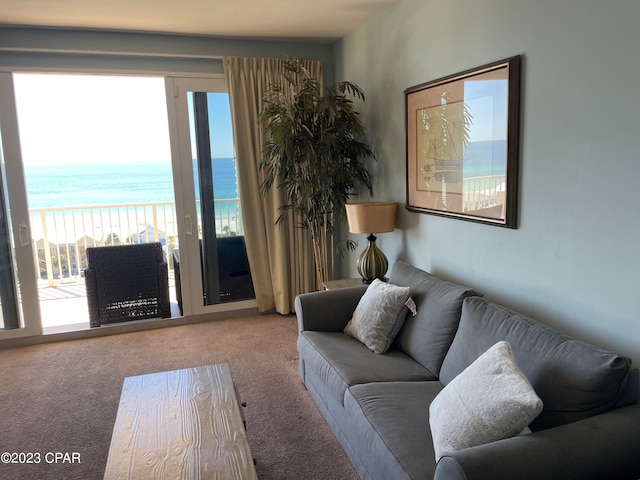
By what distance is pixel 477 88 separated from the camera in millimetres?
2527

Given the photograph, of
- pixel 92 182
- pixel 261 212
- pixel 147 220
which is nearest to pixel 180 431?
pixel 261 212

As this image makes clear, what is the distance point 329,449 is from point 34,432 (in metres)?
1.70

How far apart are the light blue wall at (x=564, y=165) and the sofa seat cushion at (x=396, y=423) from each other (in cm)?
74

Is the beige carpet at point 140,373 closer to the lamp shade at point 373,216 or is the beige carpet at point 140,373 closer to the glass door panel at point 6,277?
the glass door panel at point 6,277

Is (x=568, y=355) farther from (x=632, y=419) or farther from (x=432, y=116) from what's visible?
(x=432, y=116)

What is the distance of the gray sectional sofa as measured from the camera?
138 cm

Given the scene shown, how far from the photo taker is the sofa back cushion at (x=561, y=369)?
60.5 inches

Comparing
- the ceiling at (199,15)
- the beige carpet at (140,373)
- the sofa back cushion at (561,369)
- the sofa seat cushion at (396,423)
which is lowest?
the beige carpet at (140,373)

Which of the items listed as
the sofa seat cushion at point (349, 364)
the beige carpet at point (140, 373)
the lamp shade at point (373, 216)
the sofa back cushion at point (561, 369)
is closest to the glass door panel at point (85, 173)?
the beige carpet at point (140, 373)

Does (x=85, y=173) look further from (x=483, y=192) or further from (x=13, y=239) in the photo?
(x=483, y=192)

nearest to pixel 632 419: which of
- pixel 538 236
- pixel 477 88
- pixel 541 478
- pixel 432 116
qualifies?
pixel 541 478

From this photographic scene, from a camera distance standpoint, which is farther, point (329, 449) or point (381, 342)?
point (381, 342)

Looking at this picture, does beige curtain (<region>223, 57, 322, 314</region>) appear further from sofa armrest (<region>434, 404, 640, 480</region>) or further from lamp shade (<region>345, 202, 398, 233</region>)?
sofa armrest (<region>434, 404, 640, 480</region>)

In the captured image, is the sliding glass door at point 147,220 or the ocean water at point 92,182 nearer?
the sliding glass door at point 147,220
